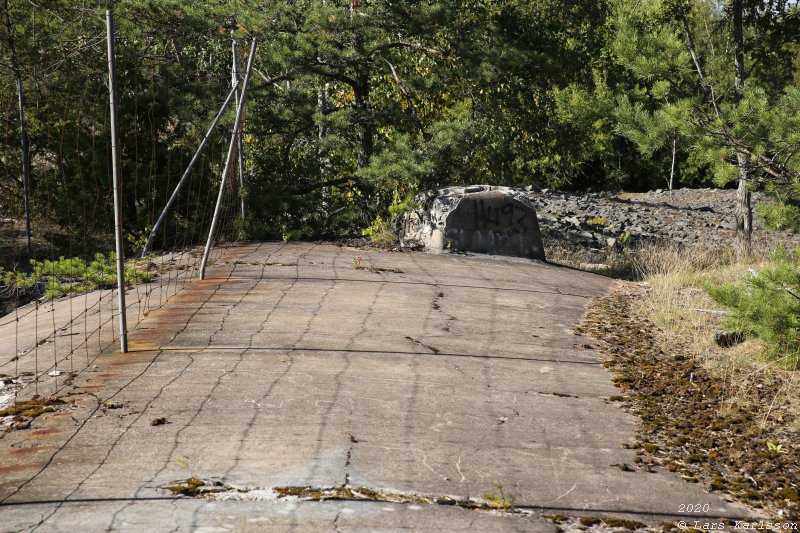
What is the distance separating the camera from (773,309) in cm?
719

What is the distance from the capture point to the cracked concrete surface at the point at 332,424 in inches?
166

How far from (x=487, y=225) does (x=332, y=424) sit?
27.0 feet

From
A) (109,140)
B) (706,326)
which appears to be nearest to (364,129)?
(109,140)

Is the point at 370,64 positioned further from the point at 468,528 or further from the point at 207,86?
the point at 468,528

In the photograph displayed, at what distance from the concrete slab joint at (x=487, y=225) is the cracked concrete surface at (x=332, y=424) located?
412 cm

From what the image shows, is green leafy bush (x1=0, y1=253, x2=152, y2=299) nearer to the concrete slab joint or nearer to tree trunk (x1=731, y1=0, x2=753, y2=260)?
the concrete slab joint

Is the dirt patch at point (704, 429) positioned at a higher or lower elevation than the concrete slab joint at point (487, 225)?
lower

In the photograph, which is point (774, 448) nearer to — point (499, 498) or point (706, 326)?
point (499, 498)

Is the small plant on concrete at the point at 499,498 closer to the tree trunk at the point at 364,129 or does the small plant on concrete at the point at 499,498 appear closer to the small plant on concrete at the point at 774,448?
the small plant on concrete at the point at 774,448

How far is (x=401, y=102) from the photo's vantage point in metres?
15.8

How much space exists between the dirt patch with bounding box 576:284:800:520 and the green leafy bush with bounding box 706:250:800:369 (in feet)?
1.12

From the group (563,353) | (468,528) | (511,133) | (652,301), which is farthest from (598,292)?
(468,528)

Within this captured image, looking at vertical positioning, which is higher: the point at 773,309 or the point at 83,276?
the point at 773,309

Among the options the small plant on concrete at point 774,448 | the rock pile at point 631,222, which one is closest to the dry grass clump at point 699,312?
the small plant on concrete at point 774,448
